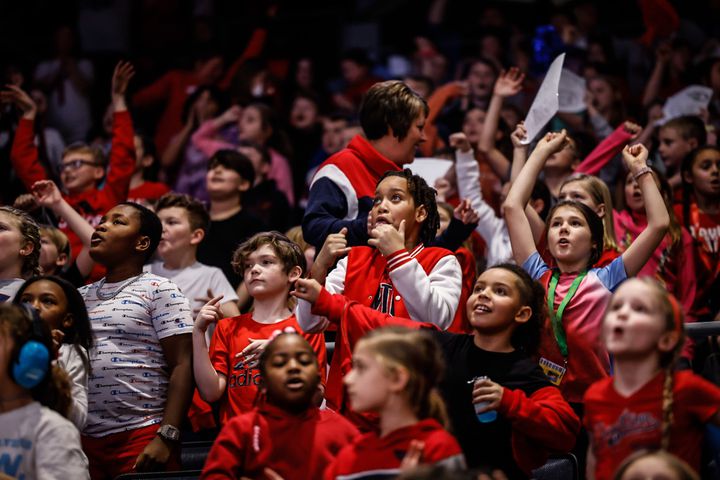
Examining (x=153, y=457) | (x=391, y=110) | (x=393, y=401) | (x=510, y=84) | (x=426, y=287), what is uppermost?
(x=510, y=84)

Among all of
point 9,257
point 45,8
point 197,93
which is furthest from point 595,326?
point 45,8

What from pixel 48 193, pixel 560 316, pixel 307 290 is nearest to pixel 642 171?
pixel 560 316

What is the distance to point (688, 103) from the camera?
741 centimetres

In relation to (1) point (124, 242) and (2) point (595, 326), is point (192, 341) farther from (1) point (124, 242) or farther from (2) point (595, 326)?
(2) point (595, 326)

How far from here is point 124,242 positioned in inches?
191

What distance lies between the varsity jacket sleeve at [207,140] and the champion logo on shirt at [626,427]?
200 inches

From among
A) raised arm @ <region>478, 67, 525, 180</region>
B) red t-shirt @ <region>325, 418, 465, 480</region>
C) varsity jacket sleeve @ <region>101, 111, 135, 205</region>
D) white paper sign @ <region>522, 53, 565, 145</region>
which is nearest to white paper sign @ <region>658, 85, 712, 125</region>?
raised arm @ <region>478, 67, 525, 180</region>

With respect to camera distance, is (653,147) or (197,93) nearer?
(653,147)

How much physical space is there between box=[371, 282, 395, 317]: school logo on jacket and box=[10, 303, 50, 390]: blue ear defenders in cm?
128

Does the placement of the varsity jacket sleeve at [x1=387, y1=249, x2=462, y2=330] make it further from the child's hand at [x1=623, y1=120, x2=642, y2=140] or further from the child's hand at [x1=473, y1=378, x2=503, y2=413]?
the child's hand at [x1=623, y1=120, x2=642, y2=140]

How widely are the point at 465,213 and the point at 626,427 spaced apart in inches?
63.7

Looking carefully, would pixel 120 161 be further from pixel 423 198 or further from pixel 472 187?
pixel 423 198

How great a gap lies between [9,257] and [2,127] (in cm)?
262

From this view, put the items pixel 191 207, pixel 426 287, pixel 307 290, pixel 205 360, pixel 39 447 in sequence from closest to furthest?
pixel 39 447
pixel 307 290
pixel 426 287
pixel 205 360
pixel 191 207
